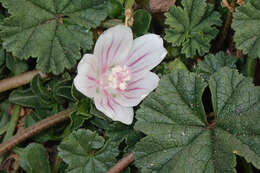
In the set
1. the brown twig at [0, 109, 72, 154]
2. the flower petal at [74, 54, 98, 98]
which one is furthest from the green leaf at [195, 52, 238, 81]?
the brown twig at [0, 109, 72, 154]

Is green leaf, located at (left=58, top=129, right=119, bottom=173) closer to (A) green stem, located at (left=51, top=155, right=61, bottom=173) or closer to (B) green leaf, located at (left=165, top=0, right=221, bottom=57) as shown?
(A) green stem, located at (left=51, top=155, right=61, bottom=173)

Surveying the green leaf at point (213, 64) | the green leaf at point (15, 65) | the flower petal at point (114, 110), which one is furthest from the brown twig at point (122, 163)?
the green leaf at point (15, 65)

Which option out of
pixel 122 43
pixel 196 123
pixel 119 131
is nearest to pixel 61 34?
pixel 122 43

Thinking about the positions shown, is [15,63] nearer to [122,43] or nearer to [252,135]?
[122,43]

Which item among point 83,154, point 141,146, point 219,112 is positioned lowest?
point 83,154

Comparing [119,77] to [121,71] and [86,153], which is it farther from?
[86,153]

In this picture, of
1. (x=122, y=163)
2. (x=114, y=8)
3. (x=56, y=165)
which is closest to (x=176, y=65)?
(x=114, y=8)

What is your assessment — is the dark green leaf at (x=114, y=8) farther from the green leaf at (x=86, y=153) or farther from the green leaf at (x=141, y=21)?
the green leaf at (x=86, y=153)
